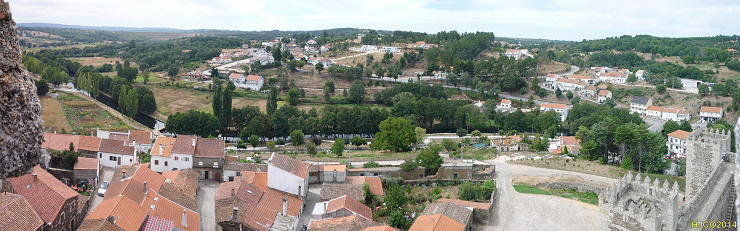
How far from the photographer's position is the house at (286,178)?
22719 millimetres

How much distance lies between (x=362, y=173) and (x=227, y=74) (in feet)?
172

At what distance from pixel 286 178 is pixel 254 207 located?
274 cm

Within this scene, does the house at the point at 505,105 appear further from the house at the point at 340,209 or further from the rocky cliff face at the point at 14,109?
Result: the rocky cliff face at the point at 14,109

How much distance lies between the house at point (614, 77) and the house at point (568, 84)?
20.4 feet

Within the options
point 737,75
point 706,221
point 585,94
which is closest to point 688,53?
point 737,75

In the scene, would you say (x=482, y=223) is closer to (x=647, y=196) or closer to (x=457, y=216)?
(x=457, y=216)

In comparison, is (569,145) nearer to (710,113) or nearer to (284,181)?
(284,181)

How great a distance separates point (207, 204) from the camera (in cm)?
2173

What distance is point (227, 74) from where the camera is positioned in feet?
243

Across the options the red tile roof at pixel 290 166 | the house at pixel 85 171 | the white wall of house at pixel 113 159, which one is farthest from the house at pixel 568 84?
the house at pixel 85 171

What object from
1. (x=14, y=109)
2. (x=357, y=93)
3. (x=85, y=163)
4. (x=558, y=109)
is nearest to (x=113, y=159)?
(x=85, y=163)

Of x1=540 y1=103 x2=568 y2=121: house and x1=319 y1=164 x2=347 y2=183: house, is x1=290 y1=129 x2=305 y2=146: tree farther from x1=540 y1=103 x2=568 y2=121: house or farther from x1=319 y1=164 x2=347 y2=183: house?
x1=540 y1=103 x2=568 y2=121: house

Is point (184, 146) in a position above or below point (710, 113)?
above

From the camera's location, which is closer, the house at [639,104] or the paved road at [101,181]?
the paved road at [101,181]
